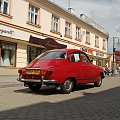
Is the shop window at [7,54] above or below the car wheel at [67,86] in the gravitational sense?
above

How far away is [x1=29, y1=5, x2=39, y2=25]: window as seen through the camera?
83.0 ft

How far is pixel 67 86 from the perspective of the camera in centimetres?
1133

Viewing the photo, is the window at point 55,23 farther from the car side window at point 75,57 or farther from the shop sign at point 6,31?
the car side window at point 75,57

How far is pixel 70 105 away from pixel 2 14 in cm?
1443

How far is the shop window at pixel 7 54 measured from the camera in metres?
21.8

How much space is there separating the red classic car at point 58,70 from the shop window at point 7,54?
10.4 m

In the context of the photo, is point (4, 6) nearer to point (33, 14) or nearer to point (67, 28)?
point (33, 14)

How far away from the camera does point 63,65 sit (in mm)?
11031

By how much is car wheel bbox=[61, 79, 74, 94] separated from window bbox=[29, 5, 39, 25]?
1465 centimetres

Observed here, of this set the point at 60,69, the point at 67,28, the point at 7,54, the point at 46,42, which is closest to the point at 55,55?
the point at 60,69

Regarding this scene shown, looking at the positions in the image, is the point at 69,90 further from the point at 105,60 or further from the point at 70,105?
the point at 105,60

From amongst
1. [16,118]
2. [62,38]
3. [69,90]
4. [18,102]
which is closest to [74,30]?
[62,38]

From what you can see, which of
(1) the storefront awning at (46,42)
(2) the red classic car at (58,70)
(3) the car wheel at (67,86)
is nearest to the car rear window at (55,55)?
(2) the red classic car at (58,70)

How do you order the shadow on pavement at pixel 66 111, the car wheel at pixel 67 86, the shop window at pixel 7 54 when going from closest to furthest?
the shadow on pavement at pixel 66 111
the car wheel at pixel 67 86
the shop window at pixel 7 54
